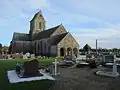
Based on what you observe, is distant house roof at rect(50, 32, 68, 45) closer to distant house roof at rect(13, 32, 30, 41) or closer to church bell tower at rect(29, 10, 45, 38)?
church bell tower at rect(29, 10, 45, 38)

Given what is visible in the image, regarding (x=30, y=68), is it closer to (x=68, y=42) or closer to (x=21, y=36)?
(x=68, y=42)

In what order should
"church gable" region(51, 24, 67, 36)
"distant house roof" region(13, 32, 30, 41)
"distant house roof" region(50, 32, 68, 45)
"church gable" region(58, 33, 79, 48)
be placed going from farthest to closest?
"distant house roof" region(13, 32, 30, 41)
"church gable" region(51, 24, 67, 36)
"distant house roof" region(50, 32, 68, 45)
"church gable" region(58, 33, 79, 48)

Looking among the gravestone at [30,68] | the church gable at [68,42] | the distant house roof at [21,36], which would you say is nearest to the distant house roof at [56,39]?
the church gable at [68,42]

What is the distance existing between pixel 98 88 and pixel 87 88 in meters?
0.61

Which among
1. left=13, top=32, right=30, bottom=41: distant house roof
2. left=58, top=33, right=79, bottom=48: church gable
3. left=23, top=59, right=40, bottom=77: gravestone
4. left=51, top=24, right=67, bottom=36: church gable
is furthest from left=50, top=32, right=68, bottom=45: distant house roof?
left=23, top=59, right=40, bottom=77: gravestone

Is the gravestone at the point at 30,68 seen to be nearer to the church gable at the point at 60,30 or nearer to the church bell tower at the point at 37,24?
the church gable at the point at 60,30

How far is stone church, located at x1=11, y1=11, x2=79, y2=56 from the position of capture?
174ft

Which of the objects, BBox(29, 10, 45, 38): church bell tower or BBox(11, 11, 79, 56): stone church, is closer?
BBox(11, 11, 79, 56): stone church

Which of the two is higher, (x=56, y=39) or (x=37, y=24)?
(x=37, y=24)

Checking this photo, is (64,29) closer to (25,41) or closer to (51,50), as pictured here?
(51,50)

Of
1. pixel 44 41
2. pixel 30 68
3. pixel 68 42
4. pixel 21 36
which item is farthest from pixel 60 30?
pixel 30 68

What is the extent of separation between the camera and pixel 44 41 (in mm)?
60250

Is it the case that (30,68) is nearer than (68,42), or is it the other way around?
(30,68)

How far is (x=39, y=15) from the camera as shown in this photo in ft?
236
